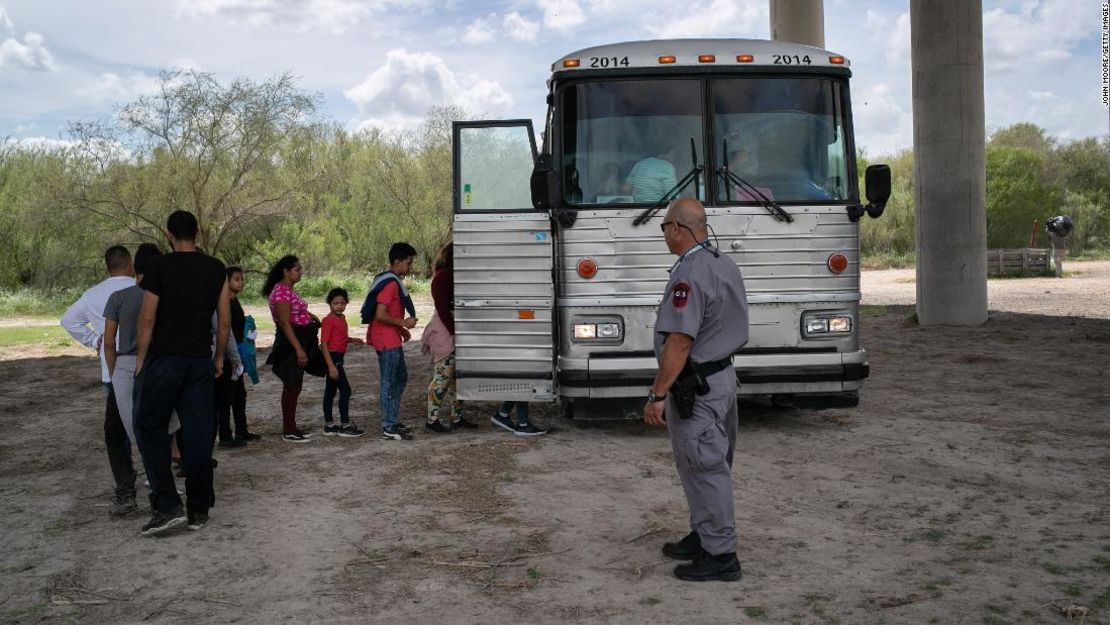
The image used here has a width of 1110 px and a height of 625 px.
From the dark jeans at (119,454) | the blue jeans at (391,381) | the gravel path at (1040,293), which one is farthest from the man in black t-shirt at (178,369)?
the gravel path at (1040,293)

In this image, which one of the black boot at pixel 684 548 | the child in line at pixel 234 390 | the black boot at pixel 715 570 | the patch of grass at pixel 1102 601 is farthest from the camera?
the child in line at pixel 234 390

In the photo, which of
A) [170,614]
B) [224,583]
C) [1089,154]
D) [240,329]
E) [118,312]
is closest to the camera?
[170,614]

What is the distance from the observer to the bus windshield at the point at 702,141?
28.3 feet

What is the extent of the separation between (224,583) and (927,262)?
53.4 ft

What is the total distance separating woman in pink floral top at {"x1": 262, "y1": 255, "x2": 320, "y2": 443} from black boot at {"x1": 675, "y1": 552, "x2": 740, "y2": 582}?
4573mm

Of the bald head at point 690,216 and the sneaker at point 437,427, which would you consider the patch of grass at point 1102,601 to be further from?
the sneaker at point 437,427

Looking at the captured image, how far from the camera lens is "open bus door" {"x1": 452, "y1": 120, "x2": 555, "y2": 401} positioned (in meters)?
8.68

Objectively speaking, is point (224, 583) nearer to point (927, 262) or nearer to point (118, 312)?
point (118, 312)

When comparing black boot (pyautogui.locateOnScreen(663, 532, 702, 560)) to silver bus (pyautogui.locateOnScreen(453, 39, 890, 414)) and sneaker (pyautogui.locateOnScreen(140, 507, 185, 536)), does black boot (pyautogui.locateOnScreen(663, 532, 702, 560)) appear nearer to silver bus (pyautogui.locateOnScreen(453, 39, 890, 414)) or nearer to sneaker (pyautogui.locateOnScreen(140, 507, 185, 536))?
sneaker (pyautogui.locateOnScreen(140, 507, 185, 536))

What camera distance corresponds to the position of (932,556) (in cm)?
555

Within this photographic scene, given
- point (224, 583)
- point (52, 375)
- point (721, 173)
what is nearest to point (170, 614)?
point (224, 583)

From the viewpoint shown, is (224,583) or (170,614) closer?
(170,614)

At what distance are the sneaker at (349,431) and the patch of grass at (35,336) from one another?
1372cm

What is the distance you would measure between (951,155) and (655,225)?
12084mm
